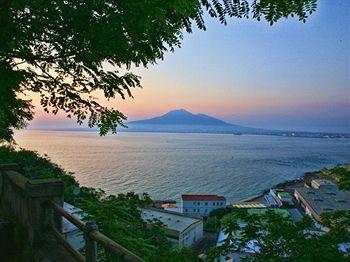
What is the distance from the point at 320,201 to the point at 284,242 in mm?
46229

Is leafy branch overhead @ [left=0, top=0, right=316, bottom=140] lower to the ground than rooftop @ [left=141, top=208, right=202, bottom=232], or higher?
higher

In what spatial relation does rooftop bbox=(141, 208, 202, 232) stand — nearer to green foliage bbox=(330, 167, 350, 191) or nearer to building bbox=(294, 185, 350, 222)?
building bbox=(294, 185, 350, 222)

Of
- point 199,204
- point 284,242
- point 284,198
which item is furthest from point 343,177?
point 284,198

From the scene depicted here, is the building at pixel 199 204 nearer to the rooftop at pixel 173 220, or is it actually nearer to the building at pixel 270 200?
the building at pixel 270 200

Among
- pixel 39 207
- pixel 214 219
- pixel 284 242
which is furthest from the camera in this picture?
pixel 214 219

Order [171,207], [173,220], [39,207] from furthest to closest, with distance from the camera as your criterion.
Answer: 1. [171,207]
2. [173,220]
3. [39,207]

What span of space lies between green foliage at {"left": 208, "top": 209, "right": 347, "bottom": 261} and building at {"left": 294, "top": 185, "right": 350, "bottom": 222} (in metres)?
36.3

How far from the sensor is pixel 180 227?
3244cm

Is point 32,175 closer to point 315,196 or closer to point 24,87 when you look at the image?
point 24,87

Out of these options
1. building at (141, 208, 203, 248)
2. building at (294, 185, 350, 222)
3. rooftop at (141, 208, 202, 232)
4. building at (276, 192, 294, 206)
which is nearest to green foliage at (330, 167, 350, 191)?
building at (141, 208, 203, 248)

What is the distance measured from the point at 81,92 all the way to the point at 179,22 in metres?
2.00

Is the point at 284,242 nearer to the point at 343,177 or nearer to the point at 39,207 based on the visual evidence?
the point at 343,177

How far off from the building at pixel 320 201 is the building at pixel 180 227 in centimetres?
1572

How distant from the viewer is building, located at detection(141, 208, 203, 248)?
101 ft
